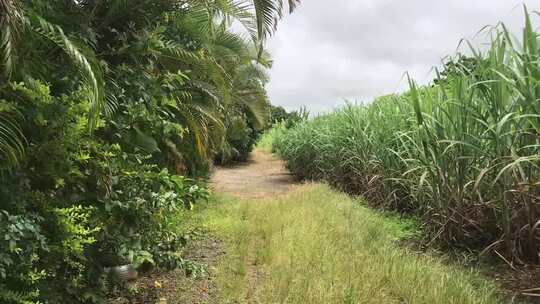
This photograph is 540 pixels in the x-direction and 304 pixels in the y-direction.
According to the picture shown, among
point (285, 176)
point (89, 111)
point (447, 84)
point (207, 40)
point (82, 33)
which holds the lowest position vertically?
point (285, 176)

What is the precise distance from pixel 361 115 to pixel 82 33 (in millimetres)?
4944

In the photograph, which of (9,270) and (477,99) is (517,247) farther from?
(9,270)

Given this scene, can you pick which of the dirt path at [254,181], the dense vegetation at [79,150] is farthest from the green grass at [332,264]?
the dirt path at [254,181]

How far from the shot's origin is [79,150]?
280 cm

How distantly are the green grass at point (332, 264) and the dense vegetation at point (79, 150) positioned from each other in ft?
2.30

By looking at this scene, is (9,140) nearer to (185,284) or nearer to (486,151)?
(185,284)

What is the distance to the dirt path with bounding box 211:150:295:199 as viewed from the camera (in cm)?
1081

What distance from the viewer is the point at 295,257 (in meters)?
3.85

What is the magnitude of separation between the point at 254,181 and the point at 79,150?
1116 centimetres

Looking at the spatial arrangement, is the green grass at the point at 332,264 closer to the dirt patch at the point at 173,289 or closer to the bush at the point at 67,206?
the dirt patch at the point at 173,289

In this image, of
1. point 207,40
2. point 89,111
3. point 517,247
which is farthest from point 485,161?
point 207,40

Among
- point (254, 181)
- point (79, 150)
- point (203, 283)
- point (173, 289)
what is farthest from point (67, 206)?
point (254, 181)

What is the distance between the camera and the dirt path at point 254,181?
10.8 m

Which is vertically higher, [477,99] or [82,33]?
[82,33]
